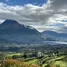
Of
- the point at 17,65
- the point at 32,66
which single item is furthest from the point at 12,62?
the point at 32,66

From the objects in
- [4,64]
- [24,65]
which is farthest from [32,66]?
[4,64]

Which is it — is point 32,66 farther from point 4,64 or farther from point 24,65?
point 4,64

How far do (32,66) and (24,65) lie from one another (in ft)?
4.23

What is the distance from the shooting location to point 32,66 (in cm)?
3772

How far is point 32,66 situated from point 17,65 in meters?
2.40

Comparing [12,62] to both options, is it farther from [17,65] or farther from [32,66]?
[32,66]

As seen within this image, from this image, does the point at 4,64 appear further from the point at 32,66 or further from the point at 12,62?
the point at 32,66

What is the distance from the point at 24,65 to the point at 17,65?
1121 mm

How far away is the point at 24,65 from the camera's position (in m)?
37.7

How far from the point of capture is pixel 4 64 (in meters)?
37.7

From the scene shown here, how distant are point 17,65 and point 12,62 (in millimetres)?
928

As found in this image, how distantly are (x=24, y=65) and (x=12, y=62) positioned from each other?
1977 millimetres
